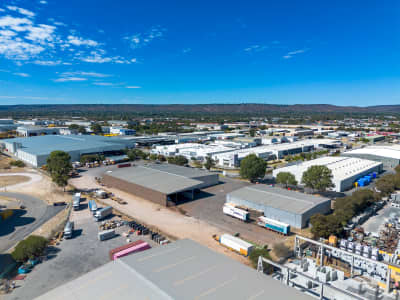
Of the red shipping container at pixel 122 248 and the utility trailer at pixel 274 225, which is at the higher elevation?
the red shipping container at pixel 122 248

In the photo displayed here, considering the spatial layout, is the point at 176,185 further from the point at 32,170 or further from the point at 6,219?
the point at 32,170

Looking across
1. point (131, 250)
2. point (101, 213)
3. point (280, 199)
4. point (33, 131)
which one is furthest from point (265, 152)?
point (33, 131)

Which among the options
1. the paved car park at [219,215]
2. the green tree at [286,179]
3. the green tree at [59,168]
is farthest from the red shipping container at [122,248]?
the green tree at [286,179]

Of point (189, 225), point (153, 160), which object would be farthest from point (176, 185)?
point (153, 160)

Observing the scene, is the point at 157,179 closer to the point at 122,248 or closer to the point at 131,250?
the point at 122,248

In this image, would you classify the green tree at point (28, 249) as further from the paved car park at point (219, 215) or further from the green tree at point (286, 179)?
the green tree at point (286, 179)
